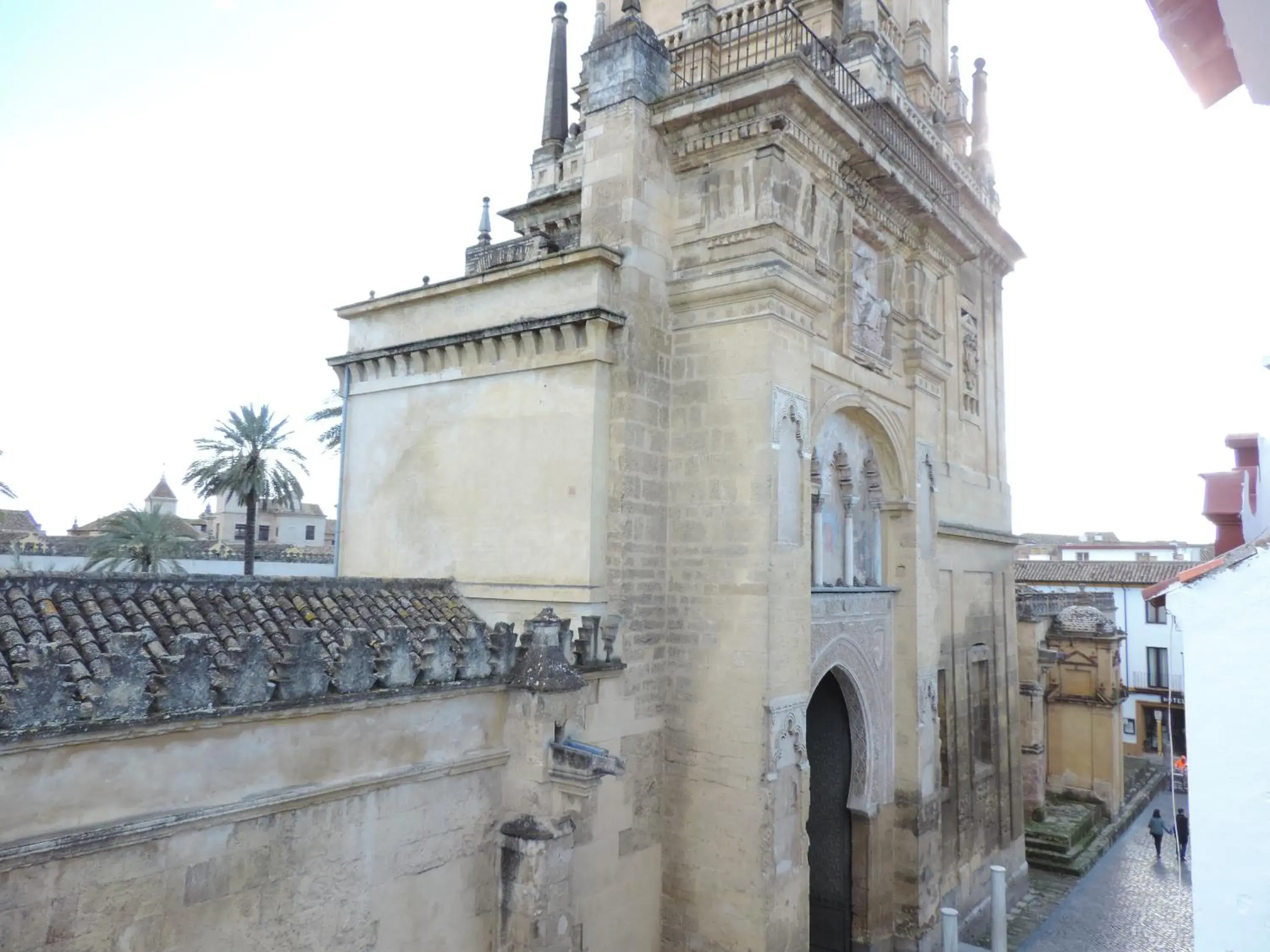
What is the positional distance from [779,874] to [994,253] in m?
13.0

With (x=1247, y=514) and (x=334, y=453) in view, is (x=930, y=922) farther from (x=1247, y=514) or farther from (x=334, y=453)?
(x=334, y=453)

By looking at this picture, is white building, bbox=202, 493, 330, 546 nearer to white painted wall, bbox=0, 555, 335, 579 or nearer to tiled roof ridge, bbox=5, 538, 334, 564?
tiled roof ridge, bbox=5, 538, 334, 564

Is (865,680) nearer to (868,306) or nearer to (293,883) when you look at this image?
(868,306)

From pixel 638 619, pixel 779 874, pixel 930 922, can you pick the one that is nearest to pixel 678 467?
pixel 638 619

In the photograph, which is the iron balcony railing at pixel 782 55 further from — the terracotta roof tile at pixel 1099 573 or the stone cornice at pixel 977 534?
the terracotta roof tile at pixel 1099 573

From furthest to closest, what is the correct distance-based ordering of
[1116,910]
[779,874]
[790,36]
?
[1116,910] → [790,36] → [779,874]

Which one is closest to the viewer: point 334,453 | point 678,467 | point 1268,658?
point 1268,658

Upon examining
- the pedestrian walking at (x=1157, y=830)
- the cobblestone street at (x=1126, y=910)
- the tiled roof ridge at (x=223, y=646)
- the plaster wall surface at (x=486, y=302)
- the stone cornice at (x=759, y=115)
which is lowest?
the cobblestone street at (x=1126, y=910)

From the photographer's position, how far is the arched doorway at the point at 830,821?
12.1 meters

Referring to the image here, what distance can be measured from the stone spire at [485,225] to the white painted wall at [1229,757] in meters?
13.2

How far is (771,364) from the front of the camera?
374 inches

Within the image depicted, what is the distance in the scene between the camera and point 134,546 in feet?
84.5

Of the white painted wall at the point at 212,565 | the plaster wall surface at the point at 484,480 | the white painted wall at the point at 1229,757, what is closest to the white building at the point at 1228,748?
the white painted wall at the point at 1229,757

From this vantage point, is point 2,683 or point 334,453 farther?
point 334,453
